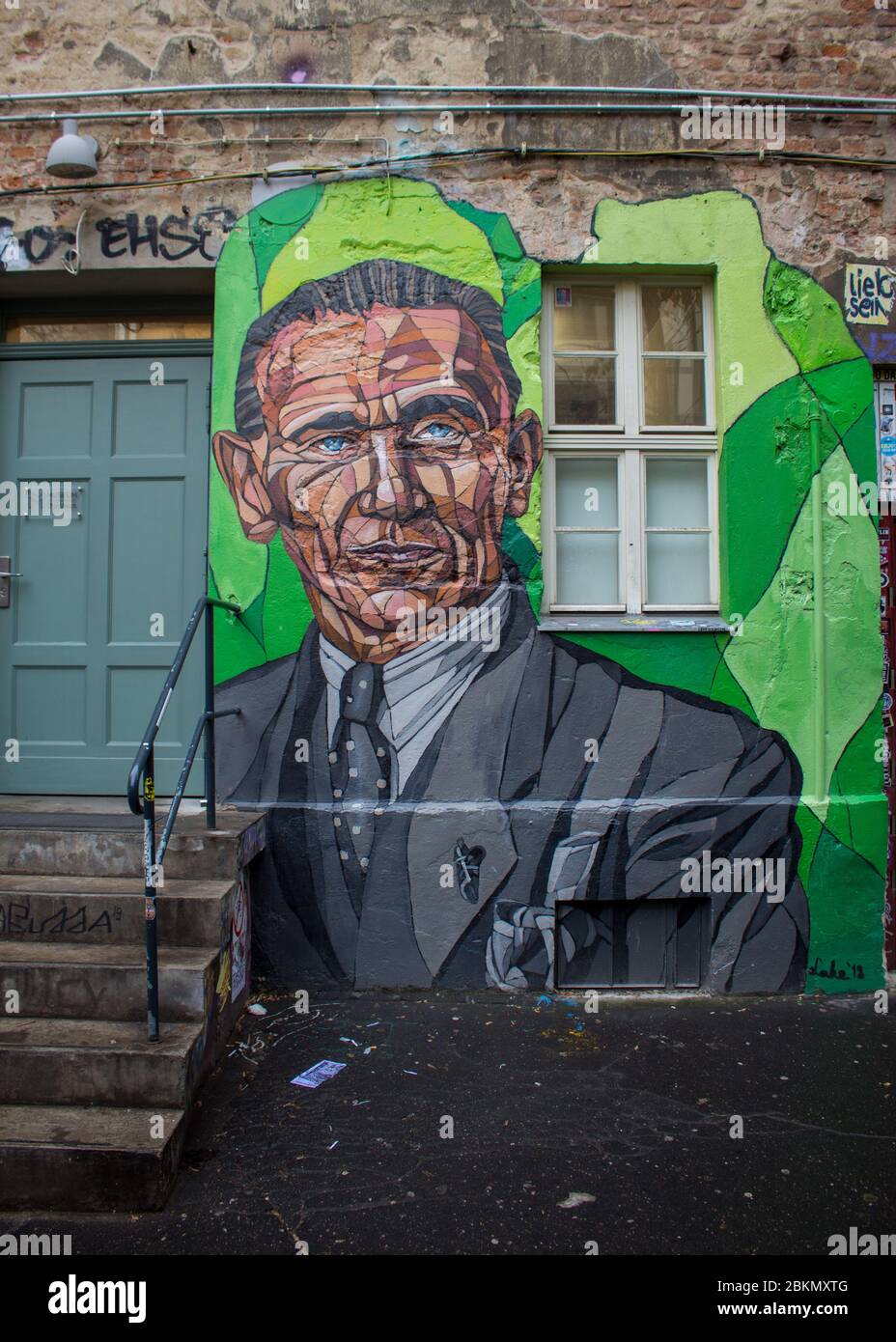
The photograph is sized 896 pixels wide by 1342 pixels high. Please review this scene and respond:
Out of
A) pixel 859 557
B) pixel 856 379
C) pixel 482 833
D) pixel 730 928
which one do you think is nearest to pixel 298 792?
pixel 482 833

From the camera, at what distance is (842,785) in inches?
195

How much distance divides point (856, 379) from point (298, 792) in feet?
12.3

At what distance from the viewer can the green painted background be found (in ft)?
16.1

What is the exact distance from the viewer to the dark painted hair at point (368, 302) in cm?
496

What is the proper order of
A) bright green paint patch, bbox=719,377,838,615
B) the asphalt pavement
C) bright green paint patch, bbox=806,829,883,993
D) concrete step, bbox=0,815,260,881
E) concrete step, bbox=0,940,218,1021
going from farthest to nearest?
bright green paint patch, bbox=719,377,838,615, bright green paint patch, bbox=806,829,883,993, concrete step, bbox=0,815,260,881, concrete step, bbox=0,940,218,1021, the asphalt pavement

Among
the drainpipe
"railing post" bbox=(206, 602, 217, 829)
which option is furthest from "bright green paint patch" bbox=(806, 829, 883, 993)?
"railing post" bbox=(206, 602, 217, 829)

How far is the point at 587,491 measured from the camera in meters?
5.14

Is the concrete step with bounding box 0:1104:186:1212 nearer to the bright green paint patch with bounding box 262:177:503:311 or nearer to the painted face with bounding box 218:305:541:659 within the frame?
the painted face with bounding box 218:305:541:659

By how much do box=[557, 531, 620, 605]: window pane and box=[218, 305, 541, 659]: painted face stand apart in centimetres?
39

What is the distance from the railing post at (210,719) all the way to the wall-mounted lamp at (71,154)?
7.79ft

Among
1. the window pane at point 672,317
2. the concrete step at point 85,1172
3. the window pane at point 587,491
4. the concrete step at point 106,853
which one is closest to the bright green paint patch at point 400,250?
the window pane at point 672,317

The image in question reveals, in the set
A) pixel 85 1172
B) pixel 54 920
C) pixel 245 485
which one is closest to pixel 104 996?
pixel 54 920

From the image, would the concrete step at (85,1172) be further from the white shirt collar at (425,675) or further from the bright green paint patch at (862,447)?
the bright green paint patch at (862,447)

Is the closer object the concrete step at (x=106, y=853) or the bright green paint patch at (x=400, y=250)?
the concrete step at (x=106, y=853)
